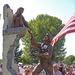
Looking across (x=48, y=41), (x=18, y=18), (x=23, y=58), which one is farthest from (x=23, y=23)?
(x=23, y=58)

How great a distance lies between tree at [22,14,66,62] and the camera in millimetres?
53500

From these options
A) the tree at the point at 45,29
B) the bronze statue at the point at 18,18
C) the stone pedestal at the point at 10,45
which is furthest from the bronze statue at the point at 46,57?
the tree at the point at 45,29

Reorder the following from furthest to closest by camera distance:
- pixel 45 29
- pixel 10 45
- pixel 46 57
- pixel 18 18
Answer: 1. pixel 45 29
2. pixel 46 57
3. pixel 18 18
4. pixel 10 45

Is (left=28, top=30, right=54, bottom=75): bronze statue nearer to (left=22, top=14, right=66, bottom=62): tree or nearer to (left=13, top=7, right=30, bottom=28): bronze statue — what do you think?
(left=13, top=7, right=30, bottom=28): bronze statue

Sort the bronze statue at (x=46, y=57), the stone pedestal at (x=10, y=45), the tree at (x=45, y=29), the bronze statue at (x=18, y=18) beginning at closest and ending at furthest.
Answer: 1. the stone pedestal at (x=10, y=45)
2. the bronze statue at (x=18, y=18)
3. the bronze statue at (x=46, y=57)
4. the tree at (x=45, y=29)

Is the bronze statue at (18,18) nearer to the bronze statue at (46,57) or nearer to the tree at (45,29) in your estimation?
the bronze statue at (46,57)

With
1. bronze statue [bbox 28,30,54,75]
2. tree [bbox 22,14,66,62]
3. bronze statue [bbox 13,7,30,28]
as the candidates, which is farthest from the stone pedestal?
tree [bbox 22,14,66,62]

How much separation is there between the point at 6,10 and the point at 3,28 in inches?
23.3

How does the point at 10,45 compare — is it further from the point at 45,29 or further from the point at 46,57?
the point at 45,29

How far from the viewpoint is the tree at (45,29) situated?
53.5 metres

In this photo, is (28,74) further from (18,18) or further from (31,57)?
(31,57)

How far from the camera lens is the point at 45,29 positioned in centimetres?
5428

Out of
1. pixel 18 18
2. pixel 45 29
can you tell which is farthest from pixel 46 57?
pixel 45 29

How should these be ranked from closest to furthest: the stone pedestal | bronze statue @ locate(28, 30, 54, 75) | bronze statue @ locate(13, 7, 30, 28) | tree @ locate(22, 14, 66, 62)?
the stone pedestal < bronze statue @ locate(13, 7, 30, 28) < bronze statue @ locate(28, 30, 54, 75) < tree @ locate(22, 14, 66, 62)
